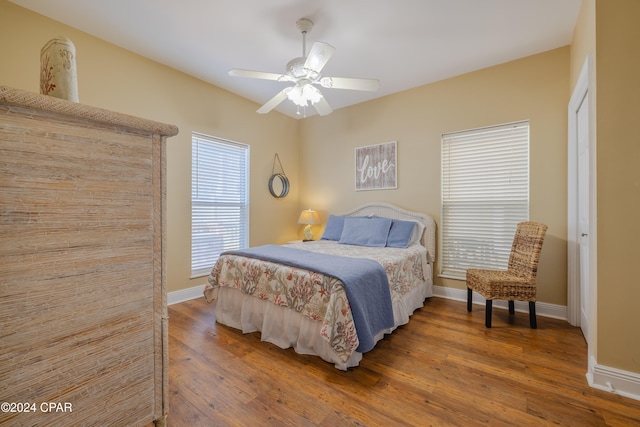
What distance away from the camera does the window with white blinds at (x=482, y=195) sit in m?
3.13

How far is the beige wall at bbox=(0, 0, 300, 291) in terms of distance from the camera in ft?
7.73

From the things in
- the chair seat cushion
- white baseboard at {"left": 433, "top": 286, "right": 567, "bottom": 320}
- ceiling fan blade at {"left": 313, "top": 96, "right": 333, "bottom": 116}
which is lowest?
white baseboard at {"left": 433, "top": 286, "right": 567, "bottom": 320}

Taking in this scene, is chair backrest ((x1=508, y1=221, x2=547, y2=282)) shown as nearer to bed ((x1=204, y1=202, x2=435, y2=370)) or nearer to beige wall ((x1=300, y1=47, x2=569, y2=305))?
beige wall ((x1=300, y1=47, x2=569, y2=305))

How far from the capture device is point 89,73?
105 inches

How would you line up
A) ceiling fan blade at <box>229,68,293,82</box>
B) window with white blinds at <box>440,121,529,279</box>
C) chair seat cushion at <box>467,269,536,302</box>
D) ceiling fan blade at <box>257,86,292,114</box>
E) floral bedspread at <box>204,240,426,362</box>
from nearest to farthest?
1. floral bedspread at <box>204,240,426,362</box>
2. ceiling fan blade at <box>229,68,293,82</box>
3. chair seat cushion at <box>467,269,536,302</box>
4. ceiling fan blade at <box>257,86,292,114</box>
5. window with white blinds at <box>440,121,529,279</box>

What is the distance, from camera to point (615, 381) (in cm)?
→ 168

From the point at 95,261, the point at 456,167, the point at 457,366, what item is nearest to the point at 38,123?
the point at 95,261

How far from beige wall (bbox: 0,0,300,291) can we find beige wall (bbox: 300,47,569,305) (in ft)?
2.13

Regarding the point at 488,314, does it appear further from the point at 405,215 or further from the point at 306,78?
the point at 306,78

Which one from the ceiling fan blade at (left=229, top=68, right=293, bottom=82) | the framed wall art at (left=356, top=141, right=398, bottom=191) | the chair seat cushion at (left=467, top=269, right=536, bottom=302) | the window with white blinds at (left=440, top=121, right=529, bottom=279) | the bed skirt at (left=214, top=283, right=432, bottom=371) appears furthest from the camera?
the framed wall art at (left=356, top=141, right=398, bottom=191)

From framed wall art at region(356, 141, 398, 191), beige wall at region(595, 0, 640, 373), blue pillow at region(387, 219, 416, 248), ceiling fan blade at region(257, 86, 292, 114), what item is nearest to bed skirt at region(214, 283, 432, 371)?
blue pillow at region(387, 219, 416, 248)

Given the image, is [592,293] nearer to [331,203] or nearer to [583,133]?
[583,133]

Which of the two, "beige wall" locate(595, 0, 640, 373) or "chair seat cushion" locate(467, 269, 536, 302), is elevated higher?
"beige wall" locate(595, 0, 640, 373)

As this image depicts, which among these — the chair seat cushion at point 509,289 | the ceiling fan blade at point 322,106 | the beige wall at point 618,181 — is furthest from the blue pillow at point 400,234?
the beige wall at point 618,181
